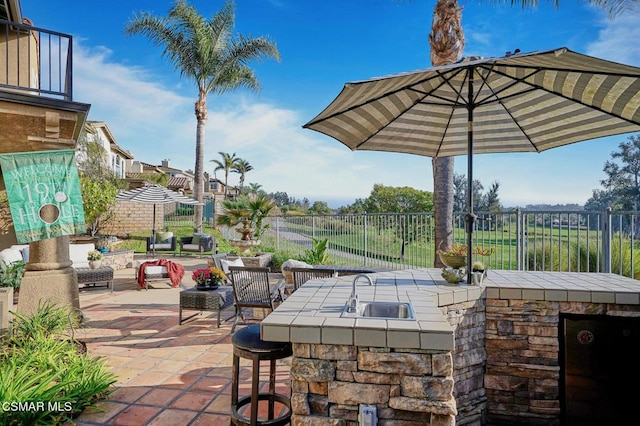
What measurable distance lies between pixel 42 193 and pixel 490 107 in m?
5.97

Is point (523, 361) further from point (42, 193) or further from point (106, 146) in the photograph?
point (106, 146)

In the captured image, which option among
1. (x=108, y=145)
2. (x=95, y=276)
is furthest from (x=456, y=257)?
(x=108, y=145)

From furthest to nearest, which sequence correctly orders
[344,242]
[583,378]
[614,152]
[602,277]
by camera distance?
[614,152]
[344,242]
[602,277]
[583,378]

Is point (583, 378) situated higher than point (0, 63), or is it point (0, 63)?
point (0, 63)

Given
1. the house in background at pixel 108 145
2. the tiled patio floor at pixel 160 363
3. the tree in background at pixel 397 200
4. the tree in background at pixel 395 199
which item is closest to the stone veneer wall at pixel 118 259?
the tiled patio floor at pixel 160 363

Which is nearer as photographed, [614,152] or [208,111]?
[208,111]

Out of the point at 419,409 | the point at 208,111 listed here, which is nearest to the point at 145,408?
the point at 419,409

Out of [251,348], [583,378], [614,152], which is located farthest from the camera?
[614,152]

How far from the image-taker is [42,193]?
5090mm

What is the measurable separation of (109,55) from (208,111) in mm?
5524

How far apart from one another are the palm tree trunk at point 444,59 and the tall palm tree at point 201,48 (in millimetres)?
11850

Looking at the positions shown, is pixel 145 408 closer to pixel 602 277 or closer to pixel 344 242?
pixel 602 277

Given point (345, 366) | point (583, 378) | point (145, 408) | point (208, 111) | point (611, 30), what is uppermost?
point (611, 30)

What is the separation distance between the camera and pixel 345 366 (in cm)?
208
